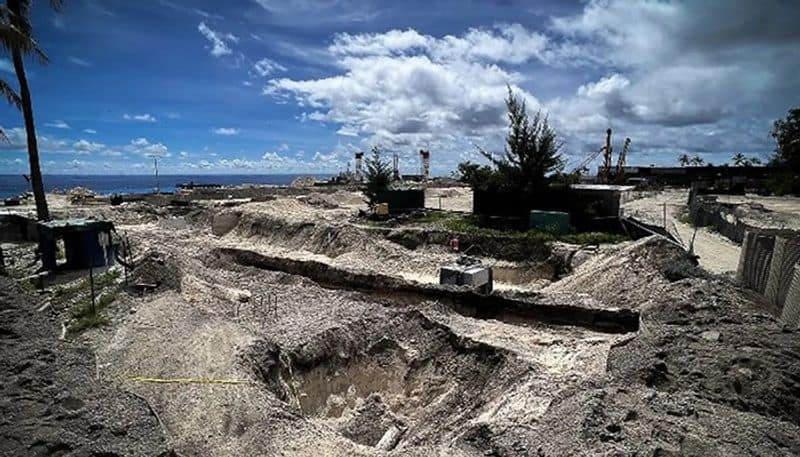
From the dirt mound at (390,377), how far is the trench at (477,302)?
11.5ft

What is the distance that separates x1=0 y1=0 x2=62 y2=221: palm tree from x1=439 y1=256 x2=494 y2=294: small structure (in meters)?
19.1

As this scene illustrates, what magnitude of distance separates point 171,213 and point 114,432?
39.1m

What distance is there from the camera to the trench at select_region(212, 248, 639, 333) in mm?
14914

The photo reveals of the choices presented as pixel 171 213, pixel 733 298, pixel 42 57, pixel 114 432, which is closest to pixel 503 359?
pixel 733 298

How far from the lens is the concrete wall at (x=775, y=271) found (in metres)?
11.0

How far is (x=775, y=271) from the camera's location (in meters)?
12.5

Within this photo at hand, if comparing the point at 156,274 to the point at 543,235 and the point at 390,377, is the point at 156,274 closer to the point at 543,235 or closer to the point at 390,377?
the point at 390,377

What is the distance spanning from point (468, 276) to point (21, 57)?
73.5ft

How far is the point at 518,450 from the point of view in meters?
7.02

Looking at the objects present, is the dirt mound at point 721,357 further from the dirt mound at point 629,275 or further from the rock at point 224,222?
the rock at point 224,222

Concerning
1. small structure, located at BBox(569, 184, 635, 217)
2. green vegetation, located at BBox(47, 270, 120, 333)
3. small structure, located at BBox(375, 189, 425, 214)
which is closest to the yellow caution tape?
green vegetation, located at BBox(47, 270, 120, 333)

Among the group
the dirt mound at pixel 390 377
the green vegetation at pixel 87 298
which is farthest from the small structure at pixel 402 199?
the dirt mound at pixel 390 377

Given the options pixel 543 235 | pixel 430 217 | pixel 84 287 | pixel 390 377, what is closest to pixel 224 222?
pixel 430 217

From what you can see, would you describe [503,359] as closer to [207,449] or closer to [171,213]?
[207,449]
